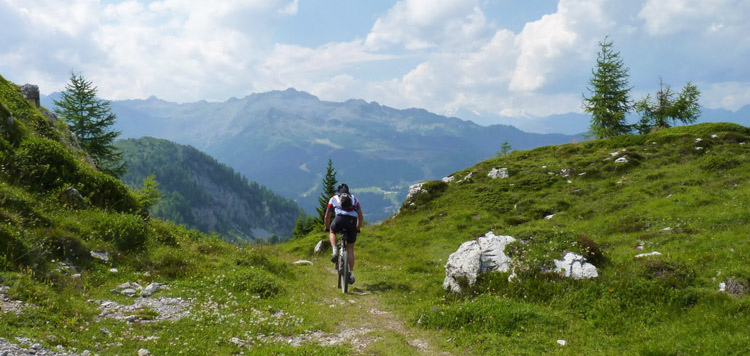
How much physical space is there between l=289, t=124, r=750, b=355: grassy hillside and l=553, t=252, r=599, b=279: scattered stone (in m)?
0.25

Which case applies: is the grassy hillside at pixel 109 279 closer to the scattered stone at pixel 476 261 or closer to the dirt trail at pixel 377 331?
the dirt trail at pixel 377 331

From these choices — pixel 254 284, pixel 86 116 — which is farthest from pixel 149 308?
pixel 86 116

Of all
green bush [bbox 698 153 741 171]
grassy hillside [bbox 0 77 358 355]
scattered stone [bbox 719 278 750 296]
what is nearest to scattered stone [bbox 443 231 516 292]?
grassy hillside [bbox 0 77 358 355]

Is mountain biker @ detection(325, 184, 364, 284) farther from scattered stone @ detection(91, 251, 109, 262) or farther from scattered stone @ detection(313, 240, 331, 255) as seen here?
scattered stone @ detection(313, 240, 331, 255)

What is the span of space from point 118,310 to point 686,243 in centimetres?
1647

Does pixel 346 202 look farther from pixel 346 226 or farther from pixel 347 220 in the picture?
pixel 346 226

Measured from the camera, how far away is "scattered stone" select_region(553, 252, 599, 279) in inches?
416

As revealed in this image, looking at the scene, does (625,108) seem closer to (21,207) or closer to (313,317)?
(313,317)

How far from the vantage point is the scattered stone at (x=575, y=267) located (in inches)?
416

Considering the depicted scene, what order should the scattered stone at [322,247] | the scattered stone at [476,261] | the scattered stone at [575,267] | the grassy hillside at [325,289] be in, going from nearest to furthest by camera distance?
the grassy hillside at [325,289] → the scattered stone at [575,267] → the scattered stone at [476,261] → the scattered stone at [322,247]

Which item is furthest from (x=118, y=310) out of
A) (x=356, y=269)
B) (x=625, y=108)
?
(x=625, y=108)

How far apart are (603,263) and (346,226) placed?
326 inches

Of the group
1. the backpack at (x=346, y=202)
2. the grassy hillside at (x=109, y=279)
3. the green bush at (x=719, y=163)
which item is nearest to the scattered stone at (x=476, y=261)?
the backpack at (x=346, y=202)

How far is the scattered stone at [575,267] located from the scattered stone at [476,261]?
1.52 metres
